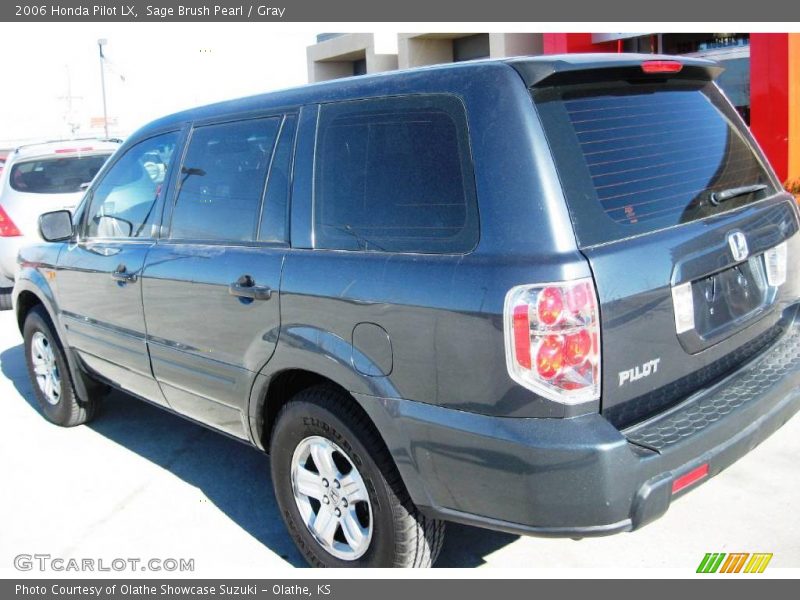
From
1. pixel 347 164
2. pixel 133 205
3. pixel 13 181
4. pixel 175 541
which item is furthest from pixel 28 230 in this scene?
pixel 347 164

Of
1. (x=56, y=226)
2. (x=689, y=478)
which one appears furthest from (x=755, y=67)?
(x=689, y=478)

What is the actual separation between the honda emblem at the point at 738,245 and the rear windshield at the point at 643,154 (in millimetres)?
123

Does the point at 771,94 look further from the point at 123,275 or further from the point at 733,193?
the point at 123,275

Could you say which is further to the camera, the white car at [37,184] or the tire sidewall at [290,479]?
the white car at [37,184]

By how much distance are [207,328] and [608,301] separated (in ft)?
6.12

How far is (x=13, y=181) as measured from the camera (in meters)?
8.47

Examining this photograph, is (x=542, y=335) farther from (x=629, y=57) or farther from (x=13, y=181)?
(x=13, y=181)

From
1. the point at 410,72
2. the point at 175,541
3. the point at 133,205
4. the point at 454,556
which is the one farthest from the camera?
the point at 133,205

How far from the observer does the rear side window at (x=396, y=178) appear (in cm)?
257

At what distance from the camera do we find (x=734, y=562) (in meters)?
3.16

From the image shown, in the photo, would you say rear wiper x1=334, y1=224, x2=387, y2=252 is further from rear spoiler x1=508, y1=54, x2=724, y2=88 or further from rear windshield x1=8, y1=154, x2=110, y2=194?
rear windshield x1=8, y1=154, x2=110, y2=194

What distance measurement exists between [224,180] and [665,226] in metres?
1.94

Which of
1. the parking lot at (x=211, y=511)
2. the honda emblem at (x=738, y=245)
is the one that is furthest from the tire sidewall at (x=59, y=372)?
the honda emblem at (x=738, y=245)

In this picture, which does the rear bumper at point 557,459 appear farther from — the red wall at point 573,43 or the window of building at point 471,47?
the window of building at point 471,47
